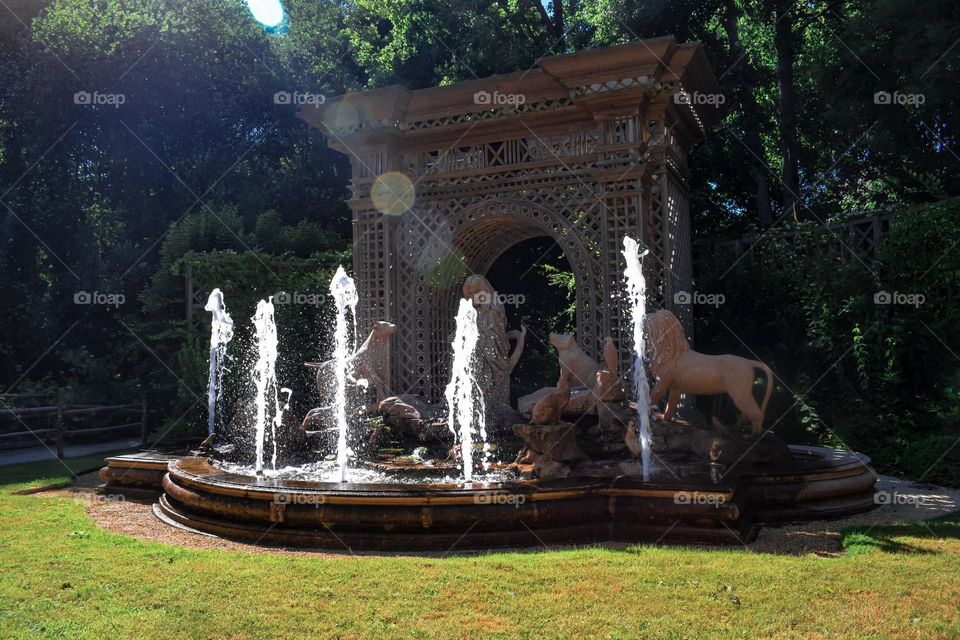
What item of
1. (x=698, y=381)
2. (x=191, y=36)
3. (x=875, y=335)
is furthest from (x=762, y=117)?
(x=191, y=36)

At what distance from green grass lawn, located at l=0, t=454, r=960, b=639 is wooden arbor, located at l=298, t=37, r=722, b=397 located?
18.5 feet

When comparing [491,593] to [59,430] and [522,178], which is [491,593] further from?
[59,430]

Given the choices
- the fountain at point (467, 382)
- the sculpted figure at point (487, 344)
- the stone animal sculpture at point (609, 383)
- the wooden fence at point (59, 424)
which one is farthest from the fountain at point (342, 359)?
the wooden fence at point (59, 424)

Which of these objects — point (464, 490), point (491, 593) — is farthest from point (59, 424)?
point (491, 593)

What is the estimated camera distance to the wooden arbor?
10508 mm

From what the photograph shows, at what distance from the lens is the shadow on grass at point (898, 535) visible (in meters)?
5.30

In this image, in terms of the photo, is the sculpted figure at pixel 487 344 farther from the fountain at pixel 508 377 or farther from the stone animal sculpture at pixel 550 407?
the stone animal sculpture at pixel 550 407

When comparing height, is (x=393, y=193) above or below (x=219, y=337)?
above

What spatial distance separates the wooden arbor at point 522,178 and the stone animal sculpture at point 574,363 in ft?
3.63

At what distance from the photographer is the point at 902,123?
1287cm

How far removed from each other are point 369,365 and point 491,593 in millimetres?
6402

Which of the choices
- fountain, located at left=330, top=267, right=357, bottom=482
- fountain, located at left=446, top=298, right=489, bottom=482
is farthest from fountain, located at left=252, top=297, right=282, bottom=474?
fountain, located at left=446, top=298, right=489, bottom=482

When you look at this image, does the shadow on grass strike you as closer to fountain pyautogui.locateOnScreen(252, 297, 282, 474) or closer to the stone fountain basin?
the stone fountain basin

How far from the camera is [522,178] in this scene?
11.4 metres
